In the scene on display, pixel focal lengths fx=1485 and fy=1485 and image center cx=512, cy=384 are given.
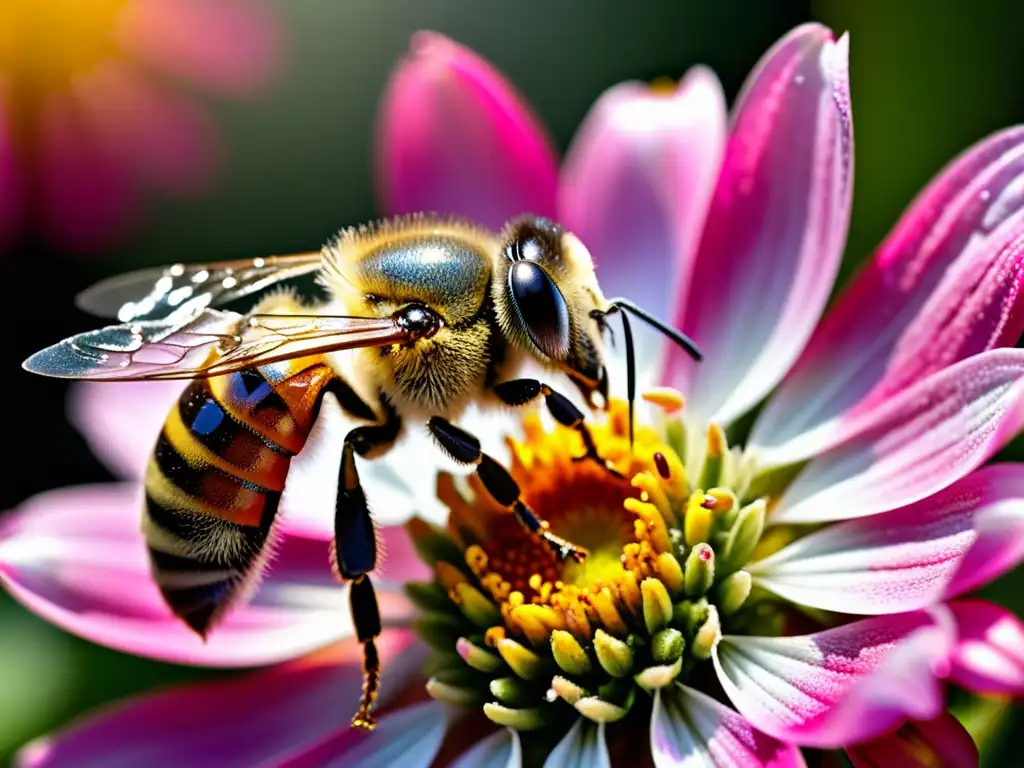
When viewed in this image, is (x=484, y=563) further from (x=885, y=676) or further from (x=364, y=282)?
(x=885, y=676)

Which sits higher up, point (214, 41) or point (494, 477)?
point (494, 477)

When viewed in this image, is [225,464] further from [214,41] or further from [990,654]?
[214,41]

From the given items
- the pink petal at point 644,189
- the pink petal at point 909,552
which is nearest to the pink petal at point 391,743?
the pink petal at point 909,552

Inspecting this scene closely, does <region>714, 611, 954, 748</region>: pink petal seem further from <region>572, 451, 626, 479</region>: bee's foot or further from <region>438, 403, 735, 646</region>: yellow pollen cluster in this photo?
<region>572, 451, 626, 479</region>: bee's foot

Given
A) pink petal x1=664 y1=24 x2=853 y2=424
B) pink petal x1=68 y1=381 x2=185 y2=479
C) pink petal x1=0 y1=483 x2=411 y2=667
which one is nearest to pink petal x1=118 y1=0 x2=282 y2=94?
pink petal x1=68 y1=381 x2=185 y2=479

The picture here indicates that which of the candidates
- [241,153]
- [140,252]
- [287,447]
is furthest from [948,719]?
[241,153]

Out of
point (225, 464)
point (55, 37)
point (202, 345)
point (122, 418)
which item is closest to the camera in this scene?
point (202, 345)

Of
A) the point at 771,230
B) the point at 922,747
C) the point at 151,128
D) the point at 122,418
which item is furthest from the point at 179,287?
the point at 151,128
